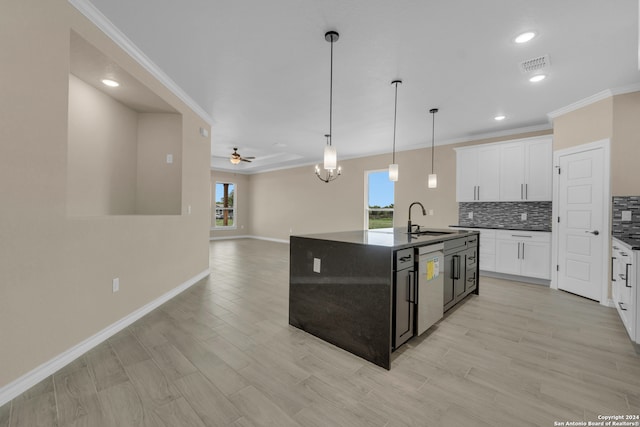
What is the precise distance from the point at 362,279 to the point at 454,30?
89.3 inches

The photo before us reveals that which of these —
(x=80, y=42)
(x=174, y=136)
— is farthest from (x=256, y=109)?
(x=80, y=42)

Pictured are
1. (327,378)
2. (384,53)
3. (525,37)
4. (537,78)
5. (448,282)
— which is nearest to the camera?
(327,378)

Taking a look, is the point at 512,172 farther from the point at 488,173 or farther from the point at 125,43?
the point at 125,43

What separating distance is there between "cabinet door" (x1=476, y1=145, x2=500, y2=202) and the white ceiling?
1.88 ft

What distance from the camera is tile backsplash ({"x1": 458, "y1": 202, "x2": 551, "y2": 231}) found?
4.70 m

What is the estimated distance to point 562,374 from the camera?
6.29 ft

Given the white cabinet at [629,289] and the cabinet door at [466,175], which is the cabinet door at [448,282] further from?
the cabinet door at [466,175]

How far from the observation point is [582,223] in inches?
145

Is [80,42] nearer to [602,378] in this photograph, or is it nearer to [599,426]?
[599,426]

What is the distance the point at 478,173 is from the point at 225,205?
28.3ft

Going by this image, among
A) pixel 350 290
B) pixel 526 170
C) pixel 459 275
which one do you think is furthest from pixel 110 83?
pixel 526 170

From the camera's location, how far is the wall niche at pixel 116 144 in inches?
103

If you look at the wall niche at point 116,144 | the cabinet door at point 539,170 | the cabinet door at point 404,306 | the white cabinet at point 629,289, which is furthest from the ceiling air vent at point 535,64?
the wall niche at point 116,144

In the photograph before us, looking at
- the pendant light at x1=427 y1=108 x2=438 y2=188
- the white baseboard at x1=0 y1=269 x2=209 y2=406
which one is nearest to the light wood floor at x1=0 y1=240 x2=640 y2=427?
the white baseboard at x1=0 y1=269 x2=209 y2=406
